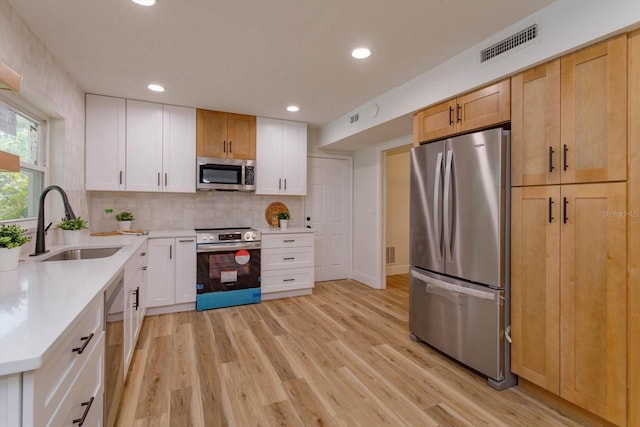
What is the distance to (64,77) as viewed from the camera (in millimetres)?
2729

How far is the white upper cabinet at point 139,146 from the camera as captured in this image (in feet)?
A: 11.3

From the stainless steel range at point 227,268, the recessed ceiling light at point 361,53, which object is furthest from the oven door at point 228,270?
the recessed ceiling light at point 361,53

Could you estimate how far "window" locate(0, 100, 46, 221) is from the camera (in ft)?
6.78

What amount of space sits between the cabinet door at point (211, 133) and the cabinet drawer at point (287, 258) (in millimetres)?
1463

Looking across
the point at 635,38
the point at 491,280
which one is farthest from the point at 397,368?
the point at 635,38

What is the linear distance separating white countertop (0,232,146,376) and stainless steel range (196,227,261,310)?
1728 millimetres

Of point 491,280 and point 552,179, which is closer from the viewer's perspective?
point 552,179

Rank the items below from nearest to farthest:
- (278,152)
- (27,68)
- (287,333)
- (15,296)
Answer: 1. (15,296)
2. (27,68)
3. (287,333)
4. (278,152)

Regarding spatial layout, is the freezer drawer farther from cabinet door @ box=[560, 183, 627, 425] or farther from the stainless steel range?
the stainless steel range

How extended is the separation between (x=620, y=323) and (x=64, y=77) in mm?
4411

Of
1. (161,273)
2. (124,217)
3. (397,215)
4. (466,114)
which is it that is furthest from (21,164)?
(397,215)

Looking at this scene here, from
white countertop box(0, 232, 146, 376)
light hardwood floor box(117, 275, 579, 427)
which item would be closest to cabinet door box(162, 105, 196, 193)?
light hardwood floor box(117, 275, 579, 427)

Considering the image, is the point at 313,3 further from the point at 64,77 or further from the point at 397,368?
the point at 397,368

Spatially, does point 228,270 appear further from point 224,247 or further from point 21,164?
point 21,164
